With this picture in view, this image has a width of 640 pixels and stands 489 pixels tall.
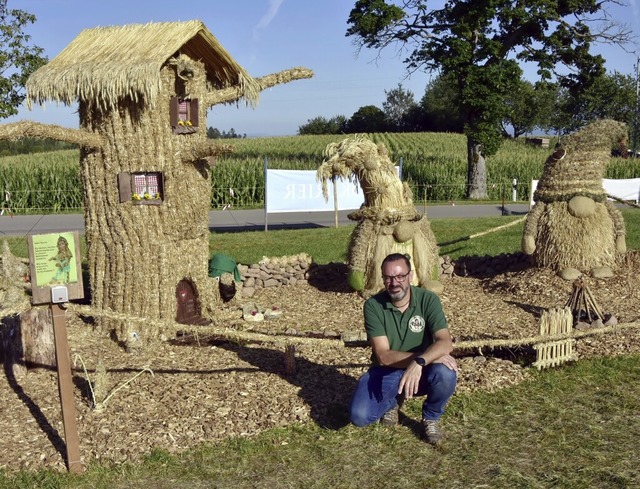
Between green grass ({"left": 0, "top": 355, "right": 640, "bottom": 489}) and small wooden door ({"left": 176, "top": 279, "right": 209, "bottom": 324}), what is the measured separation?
263 centimetres

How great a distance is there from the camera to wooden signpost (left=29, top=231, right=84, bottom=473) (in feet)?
13.9

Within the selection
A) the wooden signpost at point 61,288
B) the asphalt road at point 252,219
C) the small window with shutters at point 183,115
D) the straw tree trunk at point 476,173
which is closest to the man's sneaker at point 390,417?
the wooden signpost at point 61,288

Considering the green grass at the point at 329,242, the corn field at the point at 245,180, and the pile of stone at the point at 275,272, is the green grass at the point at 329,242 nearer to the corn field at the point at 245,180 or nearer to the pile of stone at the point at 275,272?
the pile of stone at the point at 275,272

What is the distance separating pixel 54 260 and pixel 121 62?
8.71 feet

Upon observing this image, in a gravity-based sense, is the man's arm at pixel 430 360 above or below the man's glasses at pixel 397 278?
below

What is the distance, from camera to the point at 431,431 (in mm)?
4633

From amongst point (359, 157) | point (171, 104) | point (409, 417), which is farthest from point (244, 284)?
point (409, 417)

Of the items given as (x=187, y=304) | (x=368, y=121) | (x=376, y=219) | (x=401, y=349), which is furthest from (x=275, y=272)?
(x=368, y=121)

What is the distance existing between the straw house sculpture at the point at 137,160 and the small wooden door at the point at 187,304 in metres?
0.01

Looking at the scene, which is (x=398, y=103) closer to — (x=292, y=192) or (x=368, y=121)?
(x=368, y=121)

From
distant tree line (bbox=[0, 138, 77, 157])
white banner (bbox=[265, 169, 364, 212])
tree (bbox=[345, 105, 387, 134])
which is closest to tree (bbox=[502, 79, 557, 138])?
tree (bbox=[345, 105, 387, 134])

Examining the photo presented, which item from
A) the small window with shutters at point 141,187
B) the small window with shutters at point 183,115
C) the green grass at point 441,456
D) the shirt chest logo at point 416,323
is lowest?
the green grass at point 441,456

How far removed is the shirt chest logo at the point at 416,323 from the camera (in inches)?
187

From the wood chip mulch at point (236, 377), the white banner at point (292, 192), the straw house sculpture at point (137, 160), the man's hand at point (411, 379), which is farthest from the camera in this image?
the white banner at point (292, 192)
